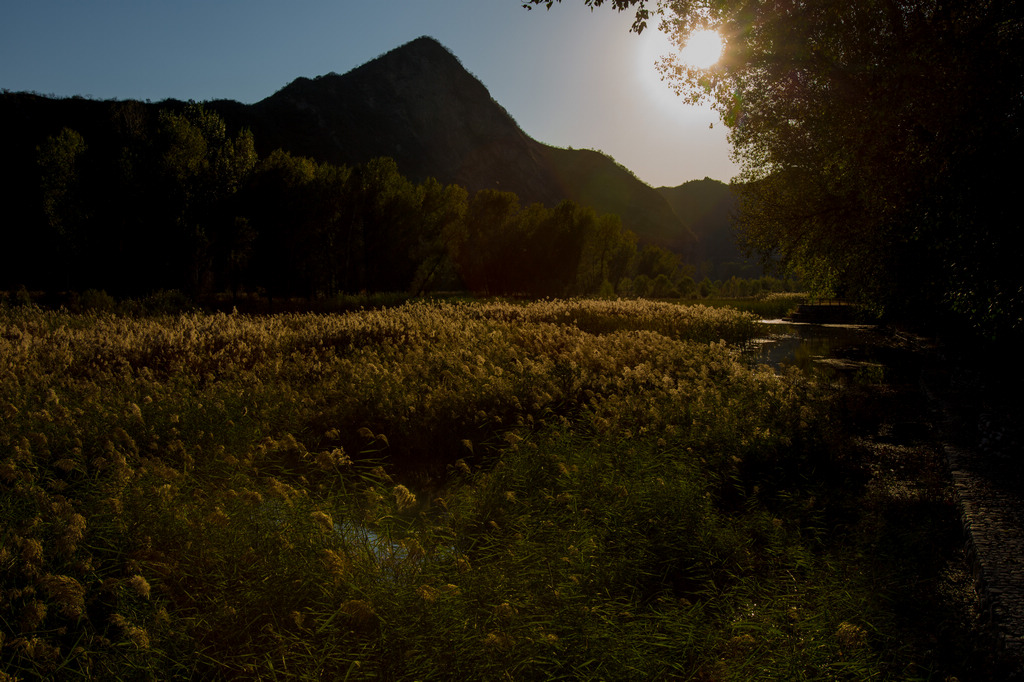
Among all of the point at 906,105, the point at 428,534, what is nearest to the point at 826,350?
the point at 906,105

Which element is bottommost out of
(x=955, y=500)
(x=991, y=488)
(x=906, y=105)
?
(x=955, y=500)

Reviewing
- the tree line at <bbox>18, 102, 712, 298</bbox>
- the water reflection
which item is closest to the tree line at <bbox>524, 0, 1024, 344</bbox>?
the water reflection

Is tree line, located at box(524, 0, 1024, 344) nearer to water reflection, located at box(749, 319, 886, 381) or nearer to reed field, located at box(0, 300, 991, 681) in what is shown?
water reflection, located at box(749, 319, 886, 381)

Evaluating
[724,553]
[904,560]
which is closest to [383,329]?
[724,553]

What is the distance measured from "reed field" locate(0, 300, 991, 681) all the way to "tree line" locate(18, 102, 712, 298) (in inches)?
1204

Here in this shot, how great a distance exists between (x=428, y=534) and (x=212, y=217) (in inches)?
1545

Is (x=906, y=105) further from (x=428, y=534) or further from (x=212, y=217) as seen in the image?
(x=212, y=217)

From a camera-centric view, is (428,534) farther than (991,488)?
No

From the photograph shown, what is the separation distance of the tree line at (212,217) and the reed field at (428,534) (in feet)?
100

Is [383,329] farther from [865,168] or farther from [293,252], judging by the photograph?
[293,252]

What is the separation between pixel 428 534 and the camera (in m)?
4.00

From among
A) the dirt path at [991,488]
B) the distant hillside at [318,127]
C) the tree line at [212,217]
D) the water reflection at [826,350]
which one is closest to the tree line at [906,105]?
the dirt path at [991,488]

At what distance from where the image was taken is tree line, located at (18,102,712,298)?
3522 cm

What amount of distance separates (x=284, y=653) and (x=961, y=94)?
11.0m
